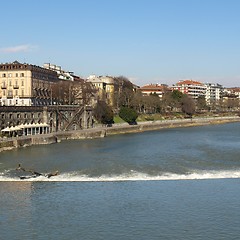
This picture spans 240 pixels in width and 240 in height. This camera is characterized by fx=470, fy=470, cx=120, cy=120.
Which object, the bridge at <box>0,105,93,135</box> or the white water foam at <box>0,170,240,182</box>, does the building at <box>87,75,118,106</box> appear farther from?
the white water foam at <box>0,170,240,182</box>

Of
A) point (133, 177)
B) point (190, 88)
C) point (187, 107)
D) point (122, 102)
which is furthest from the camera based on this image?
point (190, 88)

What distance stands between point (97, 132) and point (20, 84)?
2304cm

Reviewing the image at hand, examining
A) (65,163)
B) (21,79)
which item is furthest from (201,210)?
(21,79)

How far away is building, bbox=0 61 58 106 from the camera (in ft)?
268

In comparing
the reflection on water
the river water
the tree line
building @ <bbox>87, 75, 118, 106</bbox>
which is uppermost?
building @ <bbox>87, 75, 118, 106</bbox>

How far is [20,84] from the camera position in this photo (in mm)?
82312

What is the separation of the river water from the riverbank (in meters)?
5.82

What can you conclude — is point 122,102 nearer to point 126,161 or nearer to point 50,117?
point 50,117

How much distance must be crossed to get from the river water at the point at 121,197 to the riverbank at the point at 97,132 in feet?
19.1

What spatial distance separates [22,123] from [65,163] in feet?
76.1

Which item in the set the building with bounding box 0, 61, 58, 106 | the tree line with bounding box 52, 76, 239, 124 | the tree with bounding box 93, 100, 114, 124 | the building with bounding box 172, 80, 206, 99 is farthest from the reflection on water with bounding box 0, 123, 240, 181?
the building with bounding box 172, 80, 206, 99

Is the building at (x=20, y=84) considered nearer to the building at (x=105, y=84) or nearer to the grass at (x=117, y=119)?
the grass at (x=117, y=119)

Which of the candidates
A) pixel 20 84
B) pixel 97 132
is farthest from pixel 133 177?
pixel 20 84

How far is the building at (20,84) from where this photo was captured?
81688 millimetres
